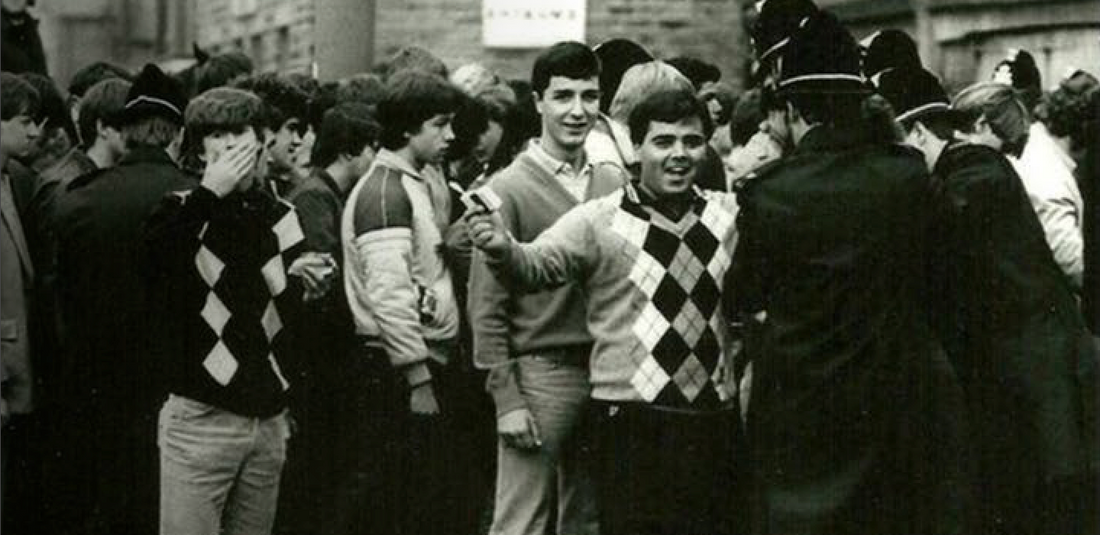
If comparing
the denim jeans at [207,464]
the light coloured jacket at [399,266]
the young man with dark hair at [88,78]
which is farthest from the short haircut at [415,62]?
the denim jeans at [207,464]

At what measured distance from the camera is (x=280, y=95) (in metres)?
9.64

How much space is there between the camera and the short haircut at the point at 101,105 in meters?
9.12

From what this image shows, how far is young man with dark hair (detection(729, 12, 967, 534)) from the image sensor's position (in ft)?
22.3

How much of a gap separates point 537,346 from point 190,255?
1204 mm

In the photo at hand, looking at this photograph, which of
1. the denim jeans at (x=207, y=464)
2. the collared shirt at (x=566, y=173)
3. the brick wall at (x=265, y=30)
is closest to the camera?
the denim jeans at (x=207, y=464)

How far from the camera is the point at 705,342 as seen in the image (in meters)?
7.29

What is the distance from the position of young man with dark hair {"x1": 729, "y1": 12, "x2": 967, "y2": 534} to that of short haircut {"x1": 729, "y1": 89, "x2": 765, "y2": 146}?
8.14 ft

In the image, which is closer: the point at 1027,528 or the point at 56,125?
the point at 1027,528

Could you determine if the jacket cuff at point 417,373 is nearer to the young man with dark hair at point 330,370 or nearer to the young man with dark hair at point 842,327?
the young man with dark hair at point 330,370

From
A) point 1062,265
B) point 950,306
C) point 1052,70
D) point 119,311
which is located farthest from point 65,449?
point 1052,70

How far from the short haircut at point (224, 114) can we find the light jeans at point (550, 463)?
3.90ft

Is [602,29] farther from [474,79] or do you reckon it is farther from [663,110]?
[663,110]

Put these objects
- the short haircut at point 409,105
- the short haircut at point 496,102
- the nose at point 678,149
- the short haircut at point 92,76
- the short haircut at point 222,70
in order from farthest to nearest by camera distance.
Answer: the short haircut at point 222,70 < the short haircut at point 92,76 < the short haircut at point 496,102 < the short haircut at point 409,105 < the nose at point 678,149

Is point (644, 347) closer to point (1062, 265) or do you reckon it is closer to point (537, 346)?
point (537, 346)
